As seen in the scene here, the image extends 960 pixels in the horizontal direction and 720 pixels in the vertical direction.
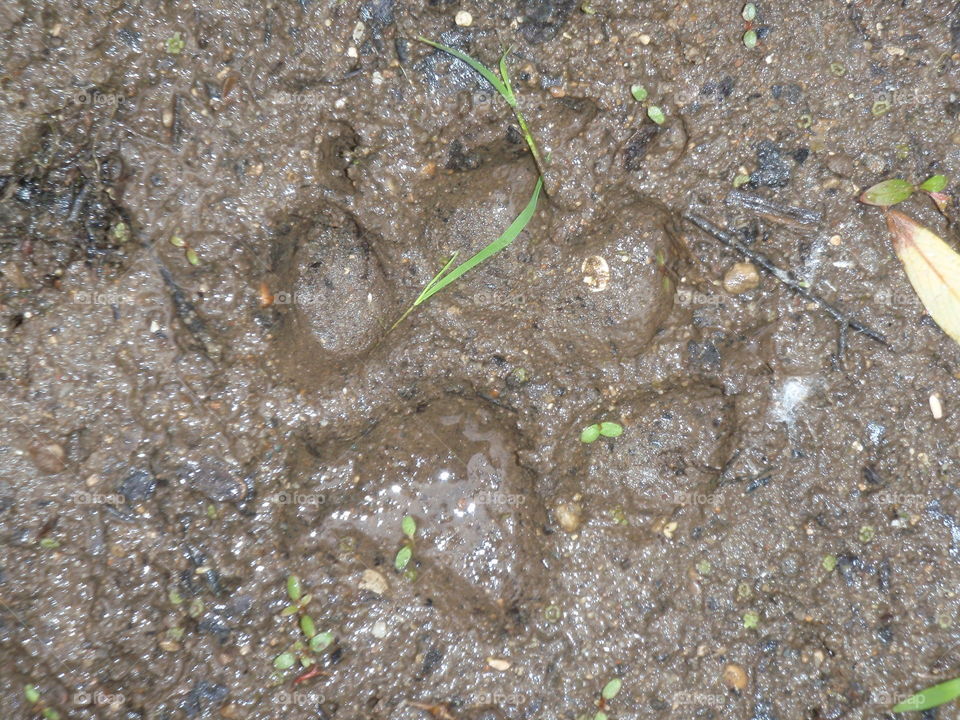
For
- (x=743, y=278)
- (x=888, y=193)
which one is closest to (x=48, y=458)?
(x=743, y=278)

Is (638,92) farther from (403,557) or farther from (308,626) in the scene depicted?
(308,626)

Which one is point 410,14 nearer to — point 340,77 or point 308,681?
point 340,77

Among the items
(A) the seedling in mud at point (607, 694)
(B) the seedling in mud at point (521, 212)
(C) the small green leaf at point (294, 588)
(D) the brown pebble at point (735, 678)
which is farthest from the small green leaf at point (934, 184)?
(C) the small green leaf at point (294, 588)

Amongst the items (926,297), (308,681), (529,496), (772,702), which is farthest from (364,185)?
(772,702)

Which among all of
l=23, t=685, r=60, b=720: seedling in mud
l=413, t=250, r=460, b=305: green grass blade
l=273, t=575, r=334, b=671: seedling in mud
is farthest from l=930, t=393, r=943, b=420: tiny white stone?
l=23, t=685, r=60, b=720: seedling in mud

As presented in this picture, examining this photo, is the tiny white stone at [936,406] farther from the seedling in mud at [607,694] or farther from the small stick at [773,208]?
the seedling in mud at [607,694]

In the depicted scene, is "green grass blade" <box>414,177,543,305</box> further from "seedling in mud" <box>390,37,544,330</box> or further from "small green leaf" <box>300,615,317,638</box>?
"small green leaf" <box>300,615,317,638</box>
